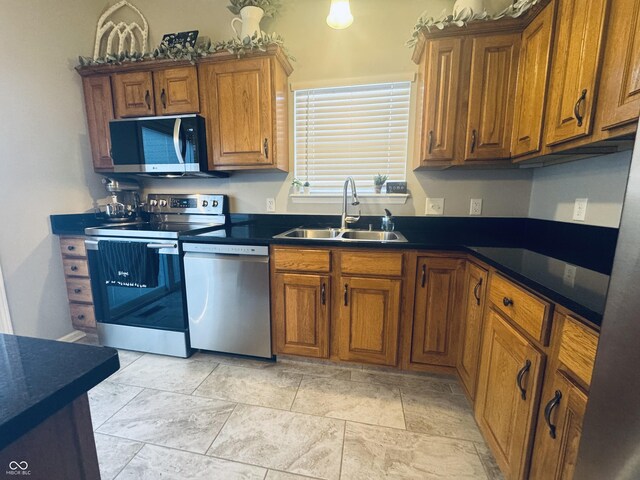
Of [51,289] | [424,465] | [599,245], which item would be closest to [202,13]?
[51,289]

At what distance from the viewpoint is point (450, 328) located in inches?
67.1

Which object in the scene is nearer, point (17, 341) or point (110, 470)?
point (17, 341)

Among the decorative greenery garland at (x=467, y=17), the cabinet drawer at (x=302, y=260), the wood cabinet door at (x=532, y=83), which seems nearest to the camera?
the wood cabinet door at (x=532, y=83)

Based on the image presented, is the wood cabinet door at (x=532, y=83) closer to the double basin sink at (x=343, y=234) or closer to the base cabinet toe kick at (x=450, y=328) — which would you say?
the base cabinet toe kick at (x=450, y=328)

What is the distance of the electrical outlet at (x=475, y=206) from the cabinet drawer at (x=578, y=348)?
141 centimetres

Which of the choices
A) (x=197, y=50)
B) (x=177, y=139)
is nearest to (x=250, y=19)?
(x=197, y=50)

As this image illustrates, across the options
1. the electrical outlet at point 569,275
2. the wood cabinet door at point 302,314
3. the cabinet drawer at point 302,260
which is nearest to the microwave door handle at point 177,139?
the cabinet drawer at point 302,260

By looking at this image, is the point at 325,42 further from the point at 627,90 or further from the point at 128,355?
the point at 128,355

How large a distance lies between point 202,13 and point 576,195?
3.01 metres

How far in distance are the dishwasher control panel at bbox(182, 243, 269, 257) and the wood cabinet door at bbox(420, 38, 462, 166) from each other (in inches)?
48.7

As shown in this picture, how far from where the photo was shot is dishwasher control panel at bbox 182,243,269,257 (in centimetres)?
183

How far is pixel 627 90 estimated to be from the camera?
0.97m

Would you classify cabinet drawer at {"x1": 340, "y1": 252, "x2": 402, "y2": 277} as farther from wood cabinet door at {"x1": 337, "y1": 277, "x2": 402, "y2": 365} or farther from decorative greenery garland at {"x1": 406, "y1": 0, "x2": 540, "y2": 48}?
decorative greenery garland at {"x1": 406, "y1": 0, "x2": 540, "y2": 48}

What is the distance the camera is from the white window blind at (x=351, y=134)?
217 centimetres
